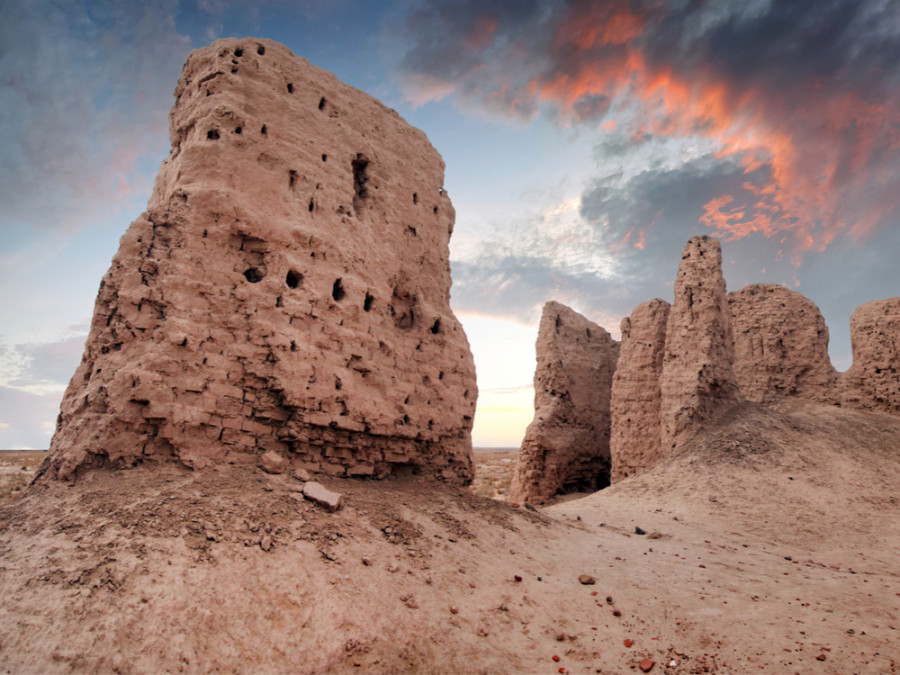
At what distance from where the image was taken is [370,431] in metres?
6.31

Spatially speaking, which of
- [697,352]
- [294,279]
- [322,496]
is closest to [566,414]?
[697,352]

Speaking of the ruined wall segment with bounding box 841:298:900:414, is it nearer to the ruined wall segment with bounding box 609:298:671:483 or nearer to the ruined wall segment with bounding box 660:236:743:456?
the ruined wall segment with bounding box 660:236:743:456

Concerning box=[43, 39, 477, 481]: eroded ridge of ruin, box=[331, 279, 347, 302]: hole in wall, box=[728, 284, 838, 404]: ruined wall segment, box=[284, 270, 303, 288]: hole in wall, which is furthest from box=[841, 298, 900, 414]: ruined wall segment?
box=[284, 270, 303, 288]: hole in wall

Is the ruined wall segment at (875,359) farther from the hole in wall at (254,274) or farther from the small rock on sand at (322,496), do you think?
the hole in wall at (254,274)

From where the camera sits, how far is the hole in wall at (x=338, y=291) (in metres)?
6.43

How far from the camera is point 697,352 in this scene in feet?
43.2

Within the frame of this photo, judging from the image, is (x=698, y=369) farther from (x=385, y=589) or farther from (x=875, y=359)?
(x=385, y=589)

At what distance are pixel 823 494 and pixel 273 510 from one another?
10.8m

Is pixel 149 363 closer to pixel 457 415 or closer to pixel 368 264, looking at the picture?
pixel 368 264

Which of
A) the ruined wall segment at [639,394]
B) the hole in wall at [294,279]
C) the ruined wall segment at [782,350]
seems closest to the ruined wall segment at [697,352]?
the ruined wall segment at [639,394]

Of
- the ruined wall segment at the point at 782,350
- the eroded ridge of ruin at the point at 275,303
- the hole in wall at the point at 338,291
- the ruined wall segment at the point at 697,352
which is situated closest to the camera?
the eroded ridge of ruin at the point at 275,303

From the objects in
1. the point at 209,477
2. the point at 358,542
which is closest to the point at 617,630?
the point at 358,542

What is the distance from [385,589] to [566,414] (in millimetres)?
11973

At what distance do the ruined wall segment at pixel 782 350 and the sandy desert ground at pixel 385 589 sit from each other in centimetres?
814
